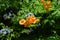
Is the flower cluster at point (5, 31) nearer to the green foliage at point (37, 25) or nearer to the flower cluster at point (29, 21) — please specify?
the green foliage at point (37, 25)

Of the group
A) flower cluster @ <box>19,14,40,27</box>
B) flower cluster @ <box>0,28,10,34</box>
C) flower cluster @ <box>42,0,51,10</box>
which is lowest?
flower cluster @ <box>0,28,10,34</box>

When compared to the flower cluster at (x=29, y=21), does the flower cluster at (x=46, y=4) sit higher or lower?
higher

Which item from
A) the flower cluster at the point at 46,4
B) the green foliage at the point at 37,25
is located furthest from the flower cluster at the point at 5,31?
the flower cluster at the point at 46,4

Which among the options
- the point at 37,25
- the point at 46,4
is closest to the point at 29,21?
the point at 37,25

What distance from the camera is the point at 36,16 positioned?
4.50 m

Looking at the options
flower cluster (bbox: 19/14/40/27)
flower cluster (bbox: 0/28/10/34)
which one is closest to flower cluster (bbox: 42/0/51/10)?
flower cluster (bbox: 19/14/40/27)

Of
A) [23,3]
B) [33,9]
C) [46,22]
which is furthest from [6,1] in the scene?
[46,22]

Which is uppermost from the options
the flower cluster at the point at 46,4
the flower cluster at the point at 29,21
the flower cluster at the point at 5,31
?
the flower cluster at the point at 46,4

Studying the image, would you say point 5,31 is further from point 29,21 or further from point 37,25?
point 37,25

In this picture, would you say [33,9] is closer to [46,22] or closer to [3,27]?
[46,22]

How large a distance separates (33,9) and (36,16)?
0.15 metres

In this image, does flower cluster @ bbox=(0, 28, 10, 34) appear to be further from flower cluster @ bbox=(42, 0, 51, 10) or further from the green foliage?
flower cluster @ bbox=(42, 0, 51, 10)

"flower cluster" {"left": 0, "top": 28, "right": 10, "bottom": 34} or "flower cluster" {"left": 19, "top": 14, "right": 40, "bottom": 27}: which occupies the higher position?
"flower cluster" {"left": 19, "top": 14, "right": 40, "bottom": 27}

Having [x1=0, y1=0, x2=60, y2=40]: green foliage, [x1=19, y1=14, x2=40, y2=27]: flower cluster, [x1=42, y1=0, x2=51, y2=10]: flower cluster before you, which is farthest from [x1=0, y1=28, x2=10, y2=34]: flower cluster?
[x1=42, y1=0, x2=51, y2=10]: flower cluster
